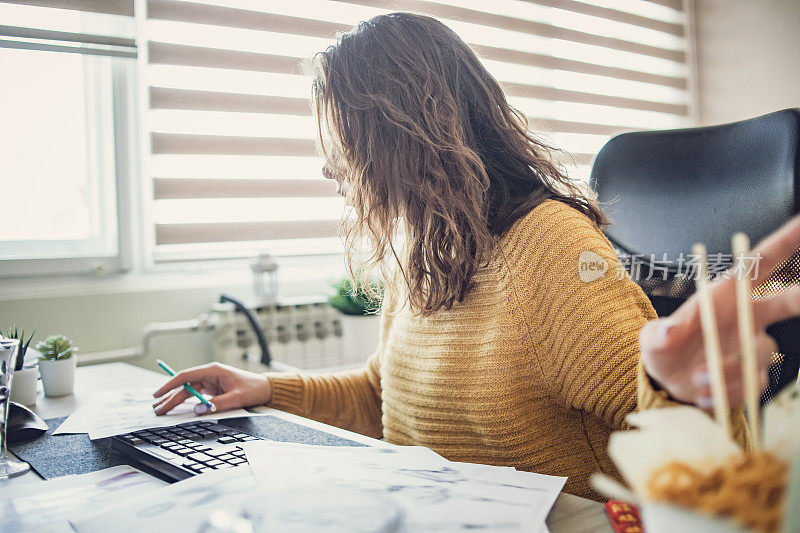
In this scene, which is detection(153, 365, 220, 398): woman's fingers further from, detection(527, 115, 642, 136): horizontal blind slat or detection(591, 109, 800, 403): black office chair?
detection(527, 115, 642, 136): horizontal blind slat

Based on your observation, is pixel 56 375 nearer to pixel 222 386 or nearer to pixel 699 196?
pixel 222 386

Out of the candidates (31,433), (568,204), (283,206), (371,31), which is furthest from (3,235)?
(568,204)

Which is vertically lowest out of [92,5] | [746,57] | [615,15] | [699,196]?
[699,196]

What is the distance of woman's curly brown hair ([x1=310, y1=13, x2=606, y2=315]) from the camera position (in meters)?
0.91

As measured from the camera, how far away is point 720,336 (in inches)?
17.8

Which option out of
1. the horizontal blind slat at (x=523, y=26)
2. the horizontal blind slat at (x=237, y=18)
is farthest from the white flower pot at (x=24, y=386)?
the horizontal blind slat at (x=523, y=26)

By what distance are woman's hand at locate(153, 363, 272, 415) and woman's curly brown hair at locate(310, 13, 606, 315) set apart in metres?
0.29

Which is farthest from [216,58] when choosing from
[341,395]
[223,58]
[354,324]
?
[341,395]

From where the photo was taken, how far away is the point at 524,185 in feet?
3.17

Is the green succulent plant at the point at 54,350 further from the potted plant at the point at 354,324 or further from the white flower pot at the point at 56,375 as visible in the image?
the potted plant at the point at 354,324

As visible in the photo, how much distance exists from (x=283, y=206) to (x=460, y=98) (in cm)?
127

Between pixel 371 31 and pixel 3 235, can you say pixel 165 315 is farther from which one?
pixel 371 31

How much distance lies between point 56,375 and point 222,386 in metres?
0.38

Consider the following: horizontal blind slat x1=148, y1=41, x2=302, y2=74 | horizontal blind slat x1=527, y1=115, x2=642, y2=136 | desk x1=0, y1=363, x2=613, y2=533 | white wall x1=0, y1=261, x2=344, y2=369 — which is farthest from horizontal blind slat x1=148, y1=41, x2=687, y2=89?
desk x1=0, y1=363, x2=613, y2=533
